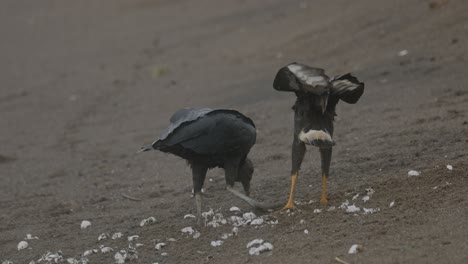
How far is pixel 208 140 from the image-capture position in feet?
18.9

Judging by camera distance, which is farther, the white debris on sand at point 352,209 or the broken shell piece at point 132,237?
the broken shell piece at point 132,237

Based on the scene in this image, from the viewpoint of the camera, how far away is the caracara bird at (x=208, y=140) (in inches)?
226

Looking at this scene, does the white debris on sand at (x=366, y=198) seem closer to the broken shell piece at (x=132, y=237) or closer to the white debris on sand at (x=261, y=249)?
the white debris on sand at (x=261, y=249)

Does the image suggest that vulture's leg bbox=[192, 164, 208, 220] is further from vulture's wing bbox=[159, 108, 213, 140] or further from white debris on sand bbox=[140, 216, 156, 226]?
white debris on sand bbox=[140, 216, 156, 226]

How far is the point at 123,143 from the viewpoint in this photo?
10016 mm

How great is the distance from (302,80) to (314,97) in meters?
0.17

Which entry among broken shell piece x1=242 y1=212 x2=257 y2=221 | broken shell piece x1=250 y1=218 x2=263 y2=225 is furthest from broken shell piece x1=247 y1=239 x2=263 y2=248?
broken shell piece x1=242 y1=212 x2=257 y2=221

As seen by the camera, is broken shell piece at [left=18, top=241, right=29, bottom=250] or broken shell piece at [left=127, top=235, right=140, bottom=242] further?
broken shell piece at [left=18, top=241, right=29, bottom=250]

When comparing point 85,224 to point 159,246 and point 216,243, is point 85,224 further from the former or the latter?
point 216,243

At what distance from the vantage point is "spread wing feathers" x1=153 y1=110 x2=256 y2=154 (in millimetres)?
5742

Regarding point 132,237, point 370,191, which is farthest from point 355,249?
point 132,237

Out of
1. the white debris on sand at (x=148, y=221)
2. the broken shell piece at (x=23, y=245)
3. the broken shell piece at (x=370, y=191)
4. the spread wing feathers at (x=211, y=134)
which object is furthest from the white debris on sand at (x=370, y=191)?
the broken shell piece at (x=23, y=245)

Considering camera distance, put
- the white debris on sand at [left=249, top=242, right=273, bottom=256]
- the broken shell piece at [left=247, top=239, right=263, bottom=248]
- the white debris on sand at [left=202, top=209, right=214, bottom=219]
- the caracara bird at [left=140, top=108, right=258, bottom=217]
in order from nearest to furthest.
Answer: the white debris on sand at [left=249, top=242, right=273, bottom=256] → the broken shell piece at [left=247, top=239, right=263, bottom=248] → the caracara bird at [left=140, top=108, right=258, bottom=217] → the white debris on sand at [left=202, top=209, right=214, bottom=219]

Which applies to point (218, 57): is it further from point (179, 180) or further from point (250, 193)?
point (250, 193)
